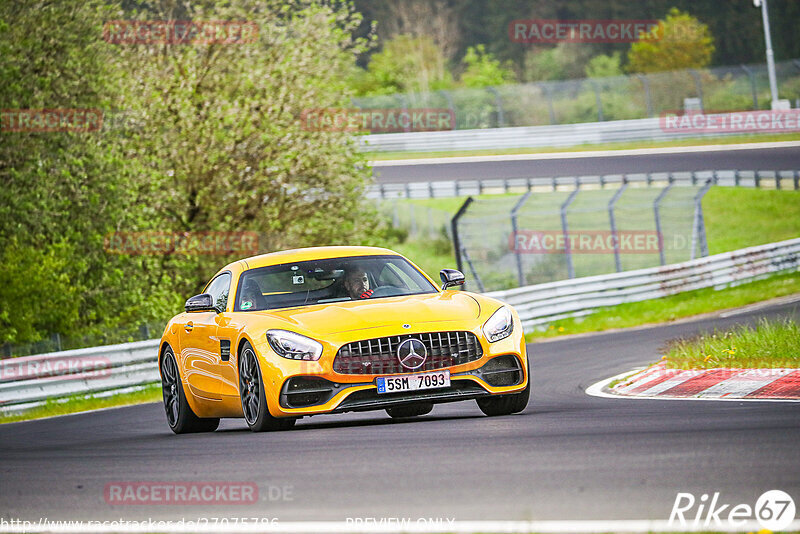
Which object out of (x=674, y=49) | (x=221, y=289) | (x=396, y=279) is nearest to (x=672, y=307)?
(x=396, y=279)

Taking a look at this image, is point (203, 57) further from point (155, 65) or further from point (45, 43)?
point (45, 43)

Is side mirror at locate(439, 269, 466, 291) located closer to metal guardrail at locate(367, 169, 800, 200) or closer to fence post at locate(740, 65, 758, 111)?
metal guardrail at locate(367, 169, 800, 200)

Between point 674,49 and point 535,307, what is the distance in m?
49.4

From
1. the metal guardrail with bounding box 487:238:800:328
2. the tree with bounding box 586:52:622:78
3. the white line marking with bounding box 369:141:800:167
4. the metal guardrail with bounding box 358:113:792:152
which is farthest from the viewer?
the tree with bounding box 586:52:622:78

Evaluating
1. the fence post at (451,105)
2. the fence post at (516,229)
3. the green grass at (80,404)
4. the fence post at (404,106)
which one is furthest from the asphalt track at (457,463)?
the fence post at (451,105)

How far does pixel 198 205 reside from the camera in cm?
2789

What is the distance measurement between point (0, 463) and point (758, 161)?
37.2 metres

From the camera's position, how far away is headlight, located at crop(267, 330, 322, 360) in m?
9.35

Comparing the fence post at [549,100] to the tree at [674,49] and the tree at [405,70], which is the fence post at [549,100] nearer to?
the tree at [674,49]

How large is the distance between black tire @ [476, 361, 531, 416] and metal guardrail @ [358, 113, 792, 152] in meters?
39.0

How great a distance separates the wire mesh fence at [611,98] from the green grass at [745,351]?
3798 cm

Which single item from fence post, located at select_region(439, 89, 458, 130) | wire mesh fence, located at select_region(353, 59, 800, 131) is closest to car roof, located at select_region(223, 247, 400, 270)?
wire mesh fence, located at select_region(353, 59, 800, 131)

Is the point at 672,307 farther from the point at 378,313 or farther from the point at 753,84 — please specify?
the point at 753,84

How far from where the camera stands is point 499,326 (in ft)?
→ 32.2
